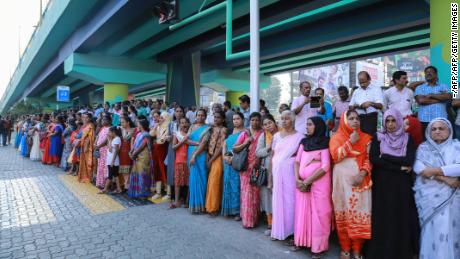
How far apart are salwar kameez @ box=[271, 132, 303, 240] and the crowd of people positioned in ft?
0.04

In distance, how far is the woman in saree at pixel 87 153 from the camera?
7.75 meters

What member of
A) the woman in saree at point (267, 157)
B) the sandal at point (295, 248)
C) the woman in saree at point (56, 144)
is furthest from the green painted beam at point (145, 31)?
the sandal at point (295, 248)

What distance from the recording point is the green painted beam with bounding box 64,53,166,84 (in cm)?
1591

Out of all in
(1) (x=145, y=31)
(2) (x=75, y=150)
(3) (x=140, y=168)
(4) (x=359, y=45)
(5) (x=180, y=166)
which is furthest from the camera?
(4) (x=359, y=45)

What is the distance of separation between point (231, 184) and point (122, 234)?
66.5 inches

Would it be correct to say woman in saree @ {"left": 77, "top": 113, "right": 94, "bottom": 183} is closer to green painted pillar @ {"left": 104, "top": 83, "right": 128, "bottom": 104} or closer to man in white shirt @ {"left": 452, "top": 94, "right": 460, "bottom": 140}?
man in white shirt @ {"left": 452, "top": 94, "right": 460, "bottom": 140}

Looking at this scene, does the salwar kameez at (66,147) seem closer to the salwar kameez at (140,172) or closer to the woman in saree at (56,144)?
the woman in saree at (56,144)

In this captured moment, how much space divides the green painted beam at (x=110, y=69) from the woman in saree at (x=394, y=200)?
620 inches

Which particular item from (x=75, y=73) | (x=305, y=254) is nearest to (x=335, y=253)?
(x=305, y=254)

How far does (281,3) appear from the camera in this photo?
980cm

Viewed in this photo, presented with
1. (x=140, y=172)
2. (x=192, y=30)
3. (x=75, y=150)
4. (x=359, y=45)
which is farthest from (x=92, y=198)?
(x=359, y=45)

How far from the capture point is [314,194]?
364cm

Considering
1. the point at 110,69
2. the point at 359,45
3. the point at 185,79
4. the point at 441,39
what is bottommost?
the point at 441,39

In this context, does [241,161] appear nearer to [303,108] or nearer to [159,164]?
[303,108]
